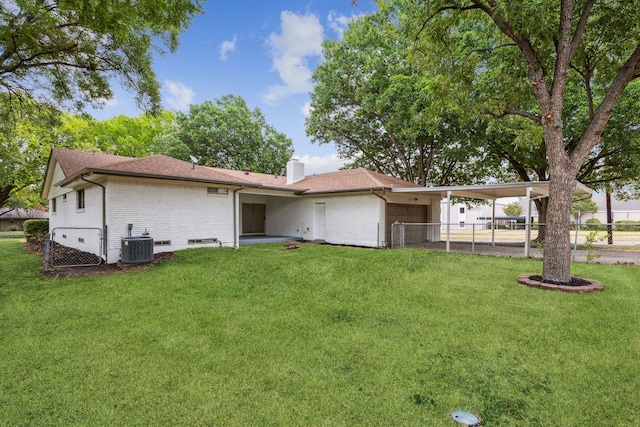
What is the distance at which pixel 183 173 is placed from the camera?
34.7 feet

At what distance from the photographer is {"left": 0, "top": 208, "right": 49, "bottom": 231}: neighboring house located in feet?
117

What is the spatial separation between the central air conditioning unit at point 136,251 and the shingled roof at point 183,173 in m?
2.05

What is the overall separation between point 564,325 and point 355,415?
362cm

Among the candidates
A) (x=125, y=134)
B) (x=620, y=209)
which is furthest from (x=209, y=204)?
(x=620, y=209)

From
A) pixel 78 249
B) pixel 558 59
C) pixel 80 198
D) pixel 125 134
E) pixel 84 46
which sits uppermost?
pixel 125 134

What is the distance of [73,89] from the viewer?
999 centimetres

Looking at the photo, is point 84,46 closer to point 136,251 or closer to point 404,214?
point 136,251

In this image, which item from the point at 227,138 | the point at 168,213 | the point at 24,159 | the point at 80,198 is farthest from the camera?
the point at 227,138

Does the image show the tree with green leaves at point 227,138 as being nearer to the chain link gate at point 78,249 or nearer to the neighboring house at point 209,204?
the neighboring house at point 209,204

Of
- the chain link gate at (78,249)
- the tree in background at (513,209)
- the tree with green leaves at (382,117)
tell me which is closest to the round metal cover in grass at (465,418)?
the chain link gate at (78,249)

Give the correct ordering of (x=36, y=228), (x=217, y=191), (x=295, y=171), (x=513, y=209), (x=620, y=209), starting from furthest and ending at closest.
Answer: (x=513, y=209), (x=620, y=209), (x=295, y=171), (x=36, y=228), (x=217, y=191)

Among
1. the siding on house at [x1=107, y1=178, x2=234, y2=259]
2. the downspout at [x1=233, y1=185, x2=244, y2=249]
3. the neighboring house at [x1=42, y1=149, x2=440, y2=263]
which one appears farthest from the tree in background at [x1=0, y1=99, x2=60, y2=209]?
the downspout at [x1=233, y1=185, x2=244, y2=249]

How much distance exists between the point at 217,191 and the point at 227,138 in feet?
57.0

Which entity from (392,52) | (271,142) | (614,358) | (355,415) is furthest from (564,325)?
(271,142)
